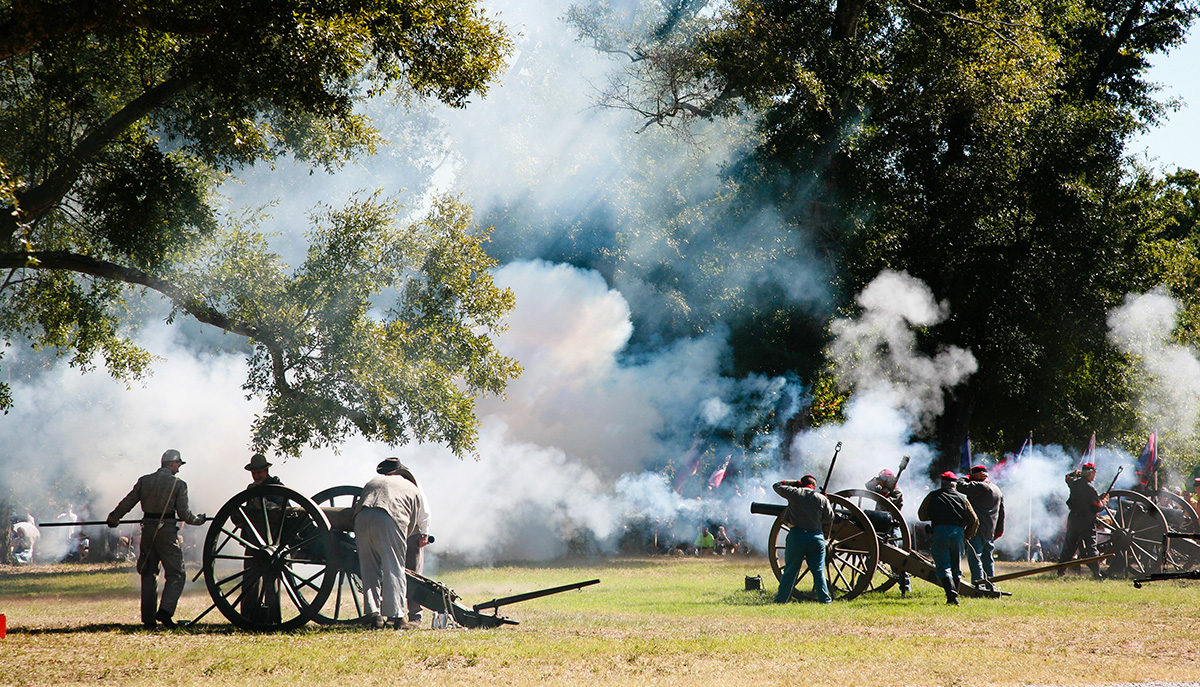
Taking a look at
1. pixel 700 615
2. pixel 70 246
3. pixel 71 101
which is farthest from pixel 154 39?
pixel 700 615

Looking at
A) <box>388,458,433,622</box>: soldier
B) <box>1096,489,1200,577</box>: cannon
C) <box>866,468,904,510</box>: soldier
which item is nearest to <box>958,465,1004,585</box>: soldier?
<box>866,468,904,510</box>: soldier

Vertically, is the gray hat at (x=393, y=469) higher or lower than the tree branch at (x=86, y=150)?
lower

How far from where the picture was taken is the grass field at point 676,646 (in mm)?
5801

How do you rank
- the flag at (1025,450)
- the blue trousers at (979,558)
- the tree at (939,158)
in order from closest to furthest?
the blue trousers at (979,558) < the tree at (939,158) < the flag at (1025,450)

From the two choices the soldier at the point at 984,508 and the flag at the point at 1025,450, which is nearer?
the soldier at the point at 984,508

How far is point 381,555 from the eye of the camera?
7.84 metres

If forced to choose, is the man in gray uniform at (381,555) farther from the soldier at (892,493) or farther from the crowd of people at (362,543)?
the soldier at (892,493)

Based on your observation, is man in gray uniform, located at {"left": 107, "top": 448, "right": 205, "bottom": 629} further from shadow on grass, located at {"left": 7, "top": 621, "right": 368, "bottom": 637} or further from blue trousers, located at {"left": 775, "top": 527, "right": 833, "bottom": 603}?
blue trousers, located at {"left": 775, "top": 527, "right": 833, "bottom": 603}

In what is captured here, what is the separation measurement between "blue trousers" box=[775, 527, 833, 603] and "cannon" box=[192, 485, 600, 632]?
3.12 m

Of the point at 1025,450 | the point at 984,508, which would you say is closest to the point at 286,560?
the point at 984,508

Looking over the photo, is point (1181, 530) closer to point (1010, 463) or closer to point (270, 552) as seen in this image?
point (1010, 463)

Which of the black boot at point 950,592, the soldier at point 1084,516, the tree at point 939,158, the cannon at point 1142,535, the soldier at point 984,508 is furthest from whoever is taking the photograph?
the tree at point 939,158

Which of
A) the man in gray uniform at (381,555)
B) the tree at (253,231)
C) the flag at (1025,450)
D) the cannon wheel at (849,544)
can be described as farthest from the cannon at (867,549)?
the flag at (1025,450)

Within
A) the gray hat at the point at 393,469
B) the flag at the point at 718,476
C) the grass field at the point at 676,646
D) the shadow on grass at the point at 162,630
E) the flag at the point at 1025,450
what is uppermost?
the flag at the point at 1025,450
